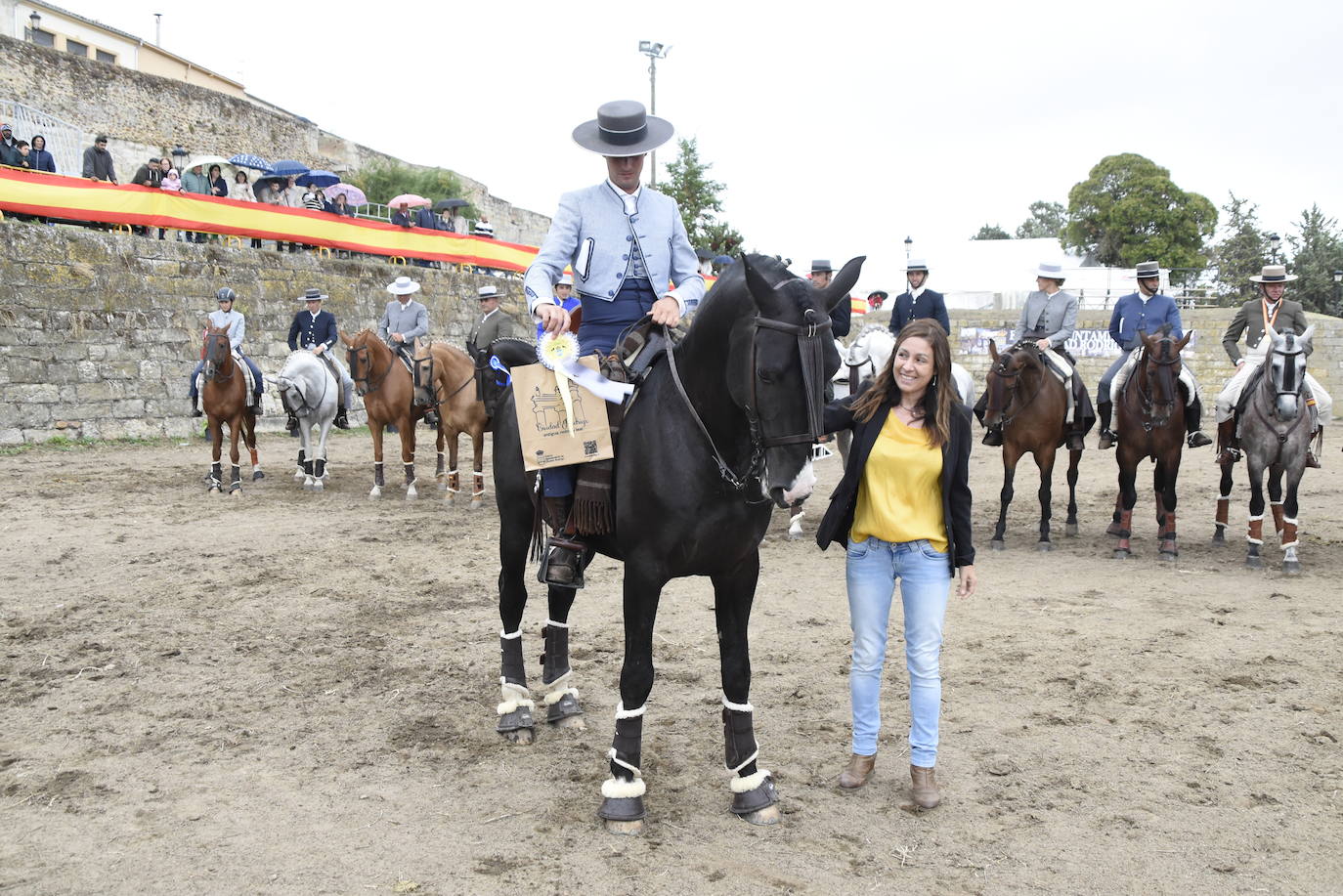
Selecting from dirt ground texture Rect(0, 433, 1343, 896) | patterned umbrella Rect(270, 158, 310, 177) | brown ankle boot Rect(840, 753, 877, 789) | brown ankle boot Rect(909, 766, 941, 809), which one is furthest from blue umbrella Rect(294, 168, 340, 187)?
brown ankle boot Rect(909, 766, 941, 809)

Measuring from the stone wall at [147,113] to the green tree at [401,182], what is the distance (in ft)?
3.07

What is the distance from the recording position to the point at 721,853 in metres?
3.55

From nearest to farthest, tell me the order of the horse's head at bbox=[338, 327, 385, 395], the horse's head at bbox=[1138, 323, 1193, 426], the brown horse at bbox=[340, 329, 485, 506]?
the horse's head at bbox=[1138, 323, 1193, 426], the brown horse at bbox=[340, 329, 485, 506], the horse's head at bbox=[338, 327, 385, 395]

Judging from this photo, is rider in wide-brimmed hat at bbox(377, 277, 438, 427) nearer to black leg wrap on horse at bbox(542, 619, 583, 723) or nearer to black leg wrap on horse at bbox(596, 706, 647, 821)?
black leg wrap on horse at bbox(542, 619, 583, 723)

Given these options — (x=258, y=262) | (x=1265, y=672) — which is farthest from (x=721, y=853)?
(x=258, y=262)

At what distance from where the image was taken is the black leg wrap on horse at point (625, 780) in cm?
376

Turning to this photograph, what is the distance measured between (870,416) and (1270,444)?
607 centimetres

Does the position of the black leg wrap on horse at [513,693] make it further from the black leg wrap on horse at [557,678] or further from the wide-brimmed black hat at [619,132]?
the wide-brimmed black hat at [619,132]

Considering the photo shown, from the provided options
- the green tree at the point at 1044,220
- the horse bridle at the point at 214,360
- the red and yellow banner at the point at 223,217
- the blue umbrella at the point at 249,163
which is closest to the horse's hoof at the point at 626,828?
the horse bridle at the point at 214,360

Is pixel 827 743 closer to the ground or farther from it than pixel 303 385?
closer to the ground

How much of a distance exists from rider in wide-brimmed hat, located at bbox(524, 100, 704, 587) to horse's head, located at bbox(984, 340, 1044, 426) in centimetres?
589

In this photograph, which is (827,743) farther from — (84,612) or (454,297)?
(454,297)

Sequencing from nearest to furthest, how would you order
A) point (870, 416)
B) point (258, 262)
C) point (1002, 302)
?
point (870, 416)
point (258, 262)
point (1002, 302)

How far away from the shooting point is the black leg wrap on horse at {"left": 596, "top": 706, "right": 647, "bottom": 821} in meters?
3.76
